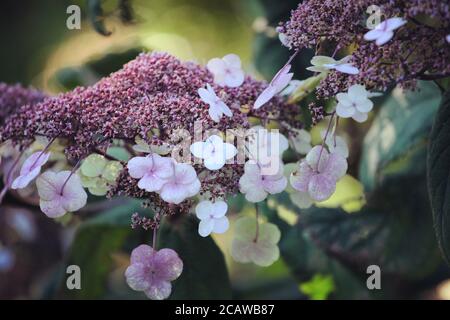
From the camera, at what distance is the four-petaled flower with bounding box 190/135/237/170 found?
2.06 feet

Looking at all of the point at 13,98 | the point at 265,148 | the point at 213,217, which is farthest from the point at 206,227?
the point at 13,98

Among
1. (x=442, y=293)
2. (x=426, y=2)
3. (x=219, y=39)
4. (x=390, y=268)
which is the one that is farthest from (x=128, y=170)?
(x=219, y=39)

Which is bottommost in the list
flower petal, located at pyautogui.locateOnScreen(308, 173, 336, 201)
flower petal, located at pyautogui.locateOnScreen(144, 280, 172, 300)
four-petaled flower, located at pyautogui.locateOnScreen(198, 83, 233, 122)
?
flower petal, located at pyautogui.locateOnScreen(144, 280, 172, 300)

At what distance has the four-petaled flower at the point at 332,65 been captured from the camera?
63 cm

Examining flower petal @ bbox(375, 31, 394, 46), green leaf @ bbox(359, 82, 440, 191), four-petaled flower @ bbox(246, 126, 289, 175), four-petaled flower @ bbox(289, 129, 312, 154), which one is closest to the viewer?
flower petal @ bbox(375, 31, 394, 46)

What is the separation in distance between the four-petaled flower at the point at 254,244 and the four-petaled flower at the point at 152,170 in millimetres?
168

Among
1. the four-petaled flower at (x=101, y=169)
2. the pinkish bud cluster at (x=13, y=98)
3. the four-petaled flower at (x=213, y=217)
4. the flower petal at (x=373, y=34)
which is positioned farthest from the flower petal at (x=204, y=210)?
the pinkish bud cluster at (x=13, y=98)

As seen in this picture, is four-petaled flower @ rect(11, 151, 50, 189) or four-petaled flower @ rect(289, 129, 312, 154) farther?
four-petaled flower @ rect(289, 129, 312, 154)

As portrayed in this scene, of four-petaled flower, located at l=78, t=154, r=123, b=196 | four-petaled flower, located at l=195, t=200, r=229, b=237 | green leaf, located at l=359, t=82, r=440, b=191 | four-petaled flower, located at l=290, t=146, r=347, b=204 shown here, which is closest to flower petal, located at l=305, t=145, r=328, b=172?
four-petaled flower, located at l=290, t=146, r=347, b=204

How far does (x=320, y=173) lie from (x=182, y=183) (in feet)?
0.51

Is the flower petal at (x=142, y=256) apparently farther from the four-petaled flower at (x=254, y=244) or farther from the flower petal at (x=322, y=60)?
the flower petal at (x=322, y=60)

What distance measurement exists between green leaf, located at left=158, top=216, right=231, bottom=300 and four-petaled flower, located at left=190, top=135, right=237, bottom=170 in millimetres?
231

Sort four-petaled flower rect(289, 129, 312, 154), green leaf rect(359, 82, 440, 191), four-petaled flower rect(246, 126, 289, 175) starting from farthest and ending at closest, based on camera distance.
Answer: green leaf rect(359, 82, 440, 191) → four-petaled flower rect(289, 129, 312, 154) → four-petaled flower rect(246, 126, 289, 175)

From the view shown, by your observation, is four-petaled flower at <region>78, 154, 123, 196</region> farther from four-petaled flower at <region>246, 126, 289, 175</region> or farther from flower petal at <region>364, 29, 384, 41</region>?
flower petal at <region>364, 29, 384, 41</region>
